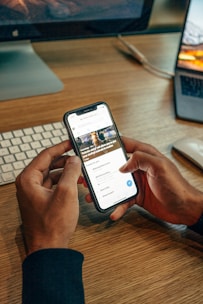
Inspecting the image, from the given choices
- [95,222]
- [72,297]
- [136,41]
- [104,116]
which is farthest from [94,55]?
[72,297]

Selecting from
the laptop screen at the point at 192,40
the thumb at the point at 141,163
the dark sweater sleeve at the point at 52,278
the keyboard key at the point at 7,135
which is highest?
the laptop screen at the point at 192,40

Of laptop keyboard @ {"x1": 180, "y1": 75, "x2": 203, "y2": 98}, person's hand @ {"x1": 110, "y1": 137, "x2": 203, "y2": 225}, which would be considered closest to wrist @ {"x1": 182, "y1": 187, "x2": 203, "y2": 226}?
person's hand @ {"x1": 110, "y1": 137, "x2": 203, "y2": 225}

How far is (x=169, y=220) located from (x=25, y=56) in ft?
1.87

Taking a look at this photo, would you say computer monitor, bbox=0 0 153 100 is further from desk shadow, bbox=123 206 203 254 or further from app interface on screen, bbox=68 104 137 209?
desk shadow, bbox=123 206 203 254

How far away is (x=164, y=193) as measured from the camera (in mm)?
583

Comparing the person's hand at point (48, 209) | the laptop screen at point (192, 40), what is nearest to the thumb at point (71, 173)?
the person's hand at point (48, 209)

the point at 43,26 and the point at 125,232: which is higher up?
the point at 43,26

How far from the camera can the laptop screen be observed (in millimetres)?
906

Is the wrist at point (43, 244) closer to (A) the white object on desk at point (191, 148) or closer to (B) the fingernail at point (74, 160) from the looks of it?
(B) the fingernail at point (74, 160)

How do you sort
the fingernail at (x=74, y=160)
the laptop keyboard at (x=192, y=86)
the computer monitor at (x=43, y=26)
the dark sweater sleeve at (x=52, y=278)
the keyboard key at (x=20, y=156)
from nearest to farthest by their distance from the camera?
the dark sweater sleeve at (x=52, y=278), the fingernail at (x=74, y=160), the keyboard key at (x=20, y=156), the computer monitor at (x=43, y=26), the laptop keyboard at (x=192, y=86)

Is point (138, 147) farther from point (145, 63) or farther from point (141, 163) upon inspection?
point (145, 63)

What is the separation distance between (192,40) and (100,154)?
0.48 metres

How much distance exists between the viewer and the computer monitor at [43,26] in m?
0.80

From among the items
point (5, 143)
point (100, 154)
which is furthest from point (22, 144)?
point (100, 154)
